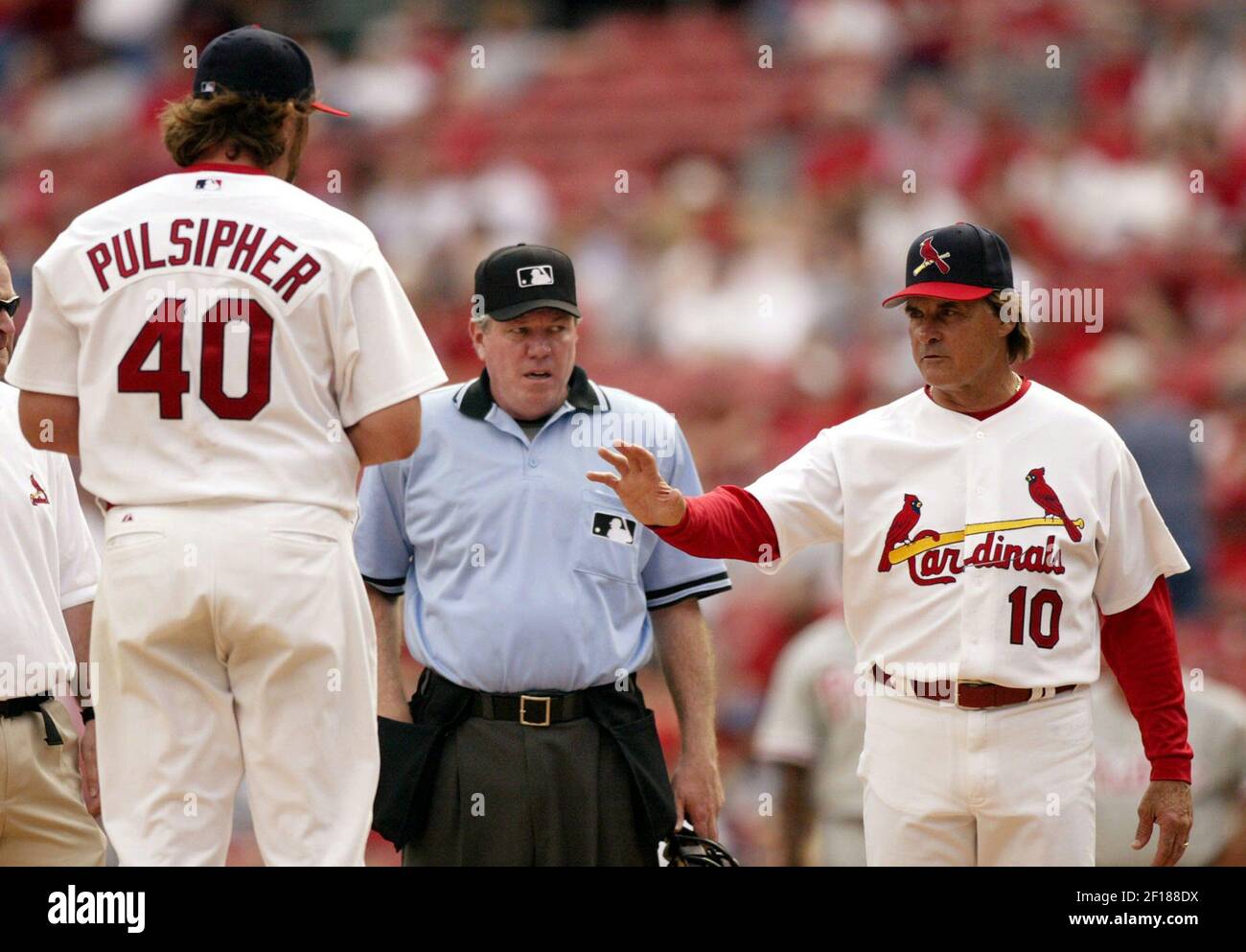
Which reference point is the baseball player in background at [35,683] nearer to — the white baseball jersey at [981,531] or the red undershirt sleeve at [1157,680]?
the white baseball jersey at [981,531]

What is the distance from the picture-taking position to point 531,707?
4.16 metres

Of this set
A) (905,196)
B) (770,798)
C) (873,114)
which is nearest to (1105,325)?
(905,196)

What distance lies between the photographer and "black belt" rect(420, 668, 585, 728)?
415 centimetres

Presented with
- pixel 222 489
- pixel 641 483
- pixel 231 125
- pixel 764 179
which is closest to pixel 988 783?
pixel 641 483

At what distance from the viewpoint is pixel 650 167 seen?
1236 centimetres

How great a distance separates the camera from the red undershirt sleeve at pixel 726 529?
3818 millimetres

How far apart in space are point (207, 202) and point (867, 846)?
1945 millimetres

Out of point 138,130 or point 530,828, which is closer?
point 530,828

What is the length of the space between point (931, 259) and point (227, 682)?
5.77ft

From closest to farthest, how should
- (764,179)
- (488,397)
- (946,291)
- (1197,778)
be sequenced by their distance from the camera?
(946,291) < (488,397) < (1197,778) < (764,179)

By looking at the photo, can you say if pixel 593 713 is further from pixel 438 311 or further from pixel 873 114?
pixel 873 114

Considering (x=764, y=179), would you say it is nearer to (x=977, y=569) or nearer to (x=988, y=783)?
(x=977, y=569)

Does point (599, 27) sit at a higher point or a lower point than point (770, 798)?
higher

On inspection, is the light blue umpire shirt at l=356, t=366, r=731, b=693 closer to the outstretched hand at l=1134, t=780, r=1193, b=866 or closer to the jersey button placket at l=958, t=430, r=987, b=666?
the jersey button placket at l=958, t=430, r=987, b=666
